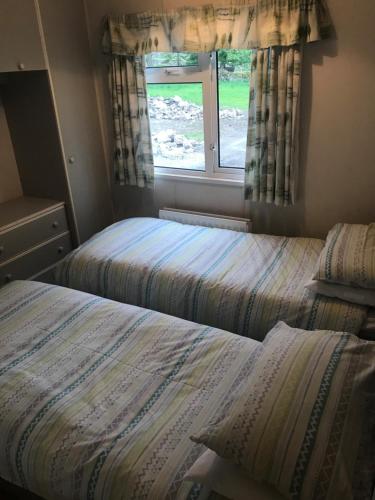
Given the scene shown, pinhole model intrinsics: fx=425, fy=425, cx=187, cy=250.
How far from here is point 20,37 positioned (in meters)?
2.48

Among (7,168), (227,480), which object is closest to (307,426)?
(227,480)

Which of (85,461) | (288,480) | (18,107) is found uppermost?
(18,107)

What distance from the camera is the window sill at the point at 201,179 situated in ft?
9.75

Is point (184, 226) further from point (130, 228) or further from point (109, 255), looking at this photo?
point (109, 255)

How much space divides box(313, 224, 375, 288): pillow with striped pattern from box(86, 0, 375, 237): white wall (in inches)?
18.9

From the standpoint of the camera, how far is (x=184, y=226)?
2.94 meters

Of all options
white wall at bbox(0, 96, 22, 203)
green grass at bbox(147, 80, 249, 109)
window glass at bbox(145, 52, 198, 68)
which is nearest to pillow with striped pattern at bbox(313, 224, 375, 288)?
green grass at bbox(147, 80, 249, 109)

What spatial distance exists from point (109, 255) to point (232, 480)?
65.5 inches

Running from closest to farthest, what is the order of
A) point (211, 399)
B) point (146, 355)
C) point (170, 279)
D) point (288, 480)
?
point (288, 480) < point (211, 399) < point (146, 355) < point (170, 279)

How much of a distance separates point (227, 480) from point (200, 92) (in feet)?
8.07

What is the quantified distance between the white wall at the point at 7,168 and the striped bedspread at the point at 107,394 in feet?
4.33

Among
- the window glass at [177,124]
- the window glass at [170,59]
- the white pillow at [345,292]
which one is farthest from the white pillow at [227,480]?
the window glass at [170,59]

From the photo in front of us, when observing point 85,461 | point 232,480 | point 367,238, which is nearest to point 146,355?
point 85,461

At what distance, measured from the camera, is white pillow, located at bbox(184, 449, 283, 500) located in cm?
111
